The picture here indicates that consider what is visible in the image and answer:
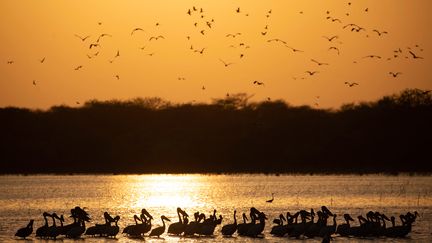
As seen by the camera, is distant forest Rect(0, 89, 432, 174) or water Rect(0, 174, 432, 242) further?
distant forest Rect(0, 89, 432, 174)

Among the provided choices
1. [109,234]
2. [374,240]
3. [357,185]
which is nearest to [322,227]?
[374,240]

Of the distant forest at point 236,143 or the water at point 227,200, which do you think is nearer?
the water at point 227,200

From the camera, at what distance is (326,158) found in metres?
106

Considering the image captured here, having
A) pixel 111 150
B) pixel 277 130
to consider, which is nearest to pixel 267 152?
pixel 277 130

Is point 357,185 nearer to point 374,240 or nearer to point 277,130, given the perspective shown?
point 277,130

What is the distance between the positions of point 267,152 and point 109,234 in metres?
68.6

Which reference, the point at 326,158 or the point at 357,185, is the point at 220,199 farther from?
the point at 326,158

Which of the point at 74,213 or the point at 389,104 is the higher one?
the point at 389,104

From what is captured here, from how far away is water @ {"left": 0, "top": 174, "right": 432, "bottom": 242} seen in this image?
50625 millimetres

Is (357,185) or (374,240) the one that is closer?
(374,240)

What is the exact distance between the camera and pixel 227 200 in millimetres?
68250

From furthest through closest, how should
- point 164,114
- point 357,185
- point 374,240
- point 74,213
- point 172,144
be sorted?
point 164,114 → point 172,144 → point 357,185 → point 74,213 → point 374,240

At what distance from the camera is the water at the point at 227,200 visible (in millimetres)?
50625

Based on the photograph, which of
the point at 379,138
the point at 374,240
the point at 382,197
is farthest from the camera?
the point at 379,138
